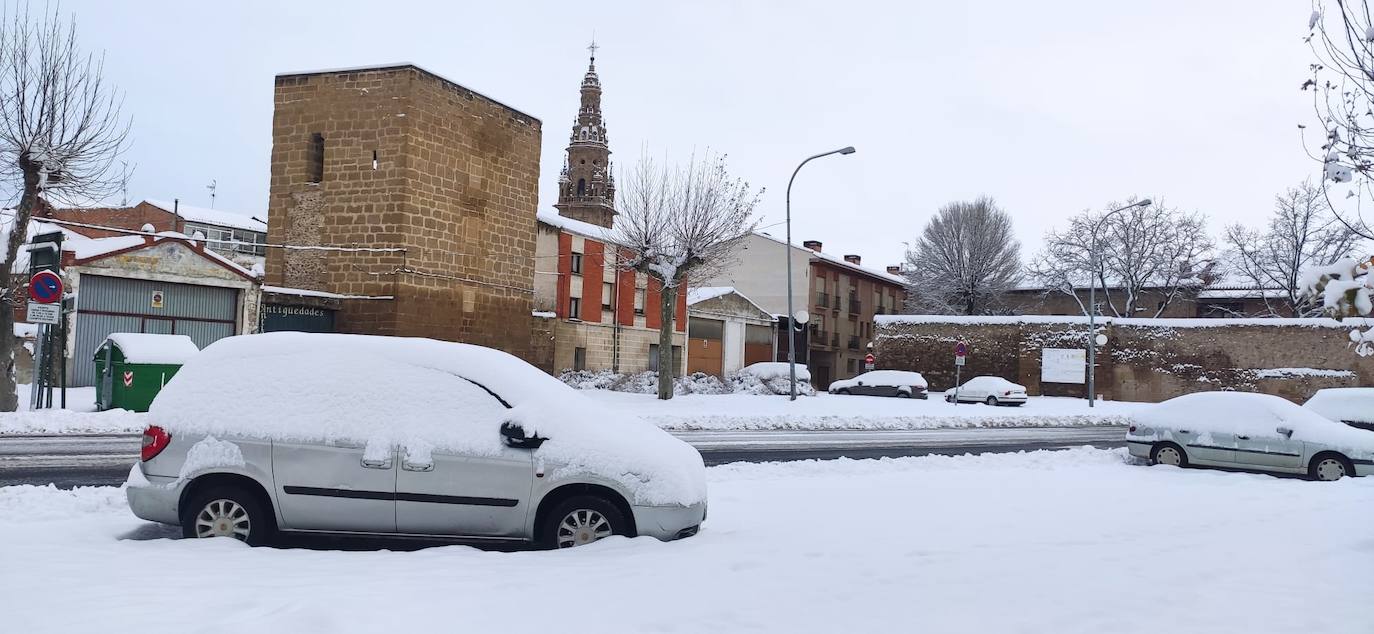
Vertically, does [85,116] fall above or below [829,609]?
above

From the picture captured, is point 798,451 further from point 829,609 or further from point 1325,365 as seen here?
point 1325,365

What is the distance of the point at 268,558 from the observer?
5516mm

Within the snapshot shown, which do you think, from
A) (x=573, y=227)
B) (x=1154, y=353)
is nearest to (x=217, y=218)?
(x=573, y=227)

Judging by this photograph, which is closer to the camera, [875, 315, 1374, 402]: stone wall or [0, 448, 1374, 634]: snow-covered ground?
[0, 448, 1374, 634]: snow-covered ground

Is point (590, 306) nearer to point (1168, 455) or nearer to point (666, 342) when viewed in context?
point (666, 342)

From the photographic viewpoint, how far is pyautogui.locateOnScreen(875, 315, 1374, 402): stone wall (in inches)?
1451

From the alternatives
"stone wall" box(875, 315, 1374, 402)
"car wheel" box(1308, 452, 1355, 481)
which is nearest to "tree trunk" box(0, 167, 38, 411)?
"car wheel" box(1308, 452, 1355, 481)

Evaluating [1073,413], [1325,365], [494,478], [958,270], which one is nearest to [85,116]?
[494,478]

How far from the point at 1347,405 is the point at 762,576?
1703 cm

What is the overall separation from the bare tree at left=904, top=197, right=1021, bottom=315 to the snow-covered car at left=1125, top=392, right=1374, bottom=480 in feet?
135

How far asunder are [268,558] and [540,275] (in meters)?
33.2

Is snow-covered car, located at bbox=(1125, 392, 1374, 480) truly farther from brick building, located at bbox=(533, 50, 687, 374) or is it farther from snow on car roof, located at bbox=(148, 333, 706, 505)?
brick building, located at bbox=(533, 50, 687, 374)

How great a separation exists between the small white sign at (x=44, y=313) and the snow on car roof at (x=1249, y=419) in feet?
56.4

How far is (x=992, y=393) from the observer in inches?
1350
